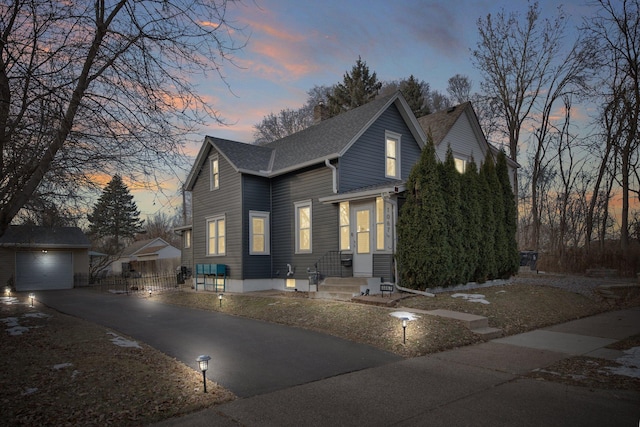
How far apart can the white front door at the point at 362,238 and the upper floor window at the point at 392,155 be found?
321 cm

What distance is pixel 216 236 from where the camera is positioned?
18766 millimetres

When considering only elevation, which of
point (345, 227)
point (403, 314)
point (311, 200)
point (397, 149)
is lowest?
point (403, 314)

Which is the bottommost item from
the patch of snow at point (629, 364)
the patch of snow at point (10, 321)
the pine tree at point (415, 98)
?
the patch of snow at point (10, 321)

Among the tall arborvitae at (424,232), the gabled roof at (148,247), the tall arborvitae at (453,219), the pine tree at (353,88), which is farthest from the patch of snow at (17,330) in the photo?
the gabled roof at (148,247)

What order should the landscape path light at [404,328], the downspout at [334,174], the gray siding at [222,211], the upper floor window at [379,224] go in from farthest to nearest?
the gray siding at [222,211], the downspout at [334,174], the upper floor window at [379,224], the landscape path light at [404,328]

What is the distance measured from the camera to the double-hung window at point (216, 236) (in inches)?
722

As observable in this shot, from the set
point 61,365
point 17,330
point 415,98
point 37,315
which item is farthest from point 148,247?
point 61,365

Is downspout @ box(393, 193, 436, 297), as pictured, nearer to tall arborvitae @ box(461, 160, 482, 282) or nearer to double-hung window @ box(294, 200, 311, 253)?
tall arborvitae @ box(461, 160, 482, 282)

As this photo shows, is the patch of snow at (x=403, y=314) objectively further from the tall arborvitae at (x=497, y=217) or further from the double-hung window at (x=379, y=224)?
the tall arborvitae at (x=497, y=217)

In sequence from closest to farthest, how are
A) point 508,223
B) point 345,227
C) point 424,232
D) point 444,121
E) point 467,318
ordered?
point 467,318 < point 424,232 < point 345,227 < point 508,223 < point 444,121

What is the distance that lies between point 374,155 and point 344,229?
3.45 meters

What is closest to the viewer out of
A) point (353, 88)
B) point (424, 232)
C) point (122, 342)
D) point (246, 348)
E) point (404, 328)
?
point (404, 328)

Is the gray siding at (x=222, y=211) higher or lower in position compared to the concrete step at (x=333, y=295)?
higher

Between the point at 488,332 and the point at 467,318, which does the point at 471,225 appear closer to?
the point at 467,318
